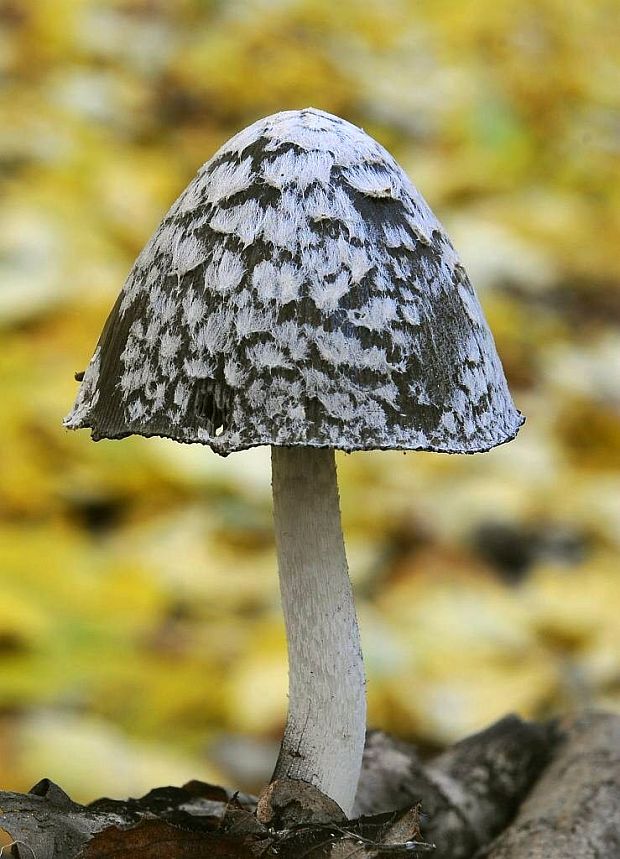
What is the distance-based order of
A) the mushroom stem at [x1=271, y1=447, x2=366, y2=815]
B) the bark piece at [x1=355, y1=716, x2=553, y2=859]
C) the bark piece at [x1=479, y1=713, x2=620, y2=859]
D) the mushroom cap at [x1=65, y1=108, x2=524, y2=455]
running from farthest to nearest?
1. the bark piece at [x1=355, y1=716, x2=553, y2=859]
2. the bark piece at [x1=479, y1=713, x2=620, y2=859]
3. the mushroom stem at [x1=271, y1=447, x2=366, y2=815]
4. the mushroom cap at [x1=65, y1=108, x2=524, y2=455]

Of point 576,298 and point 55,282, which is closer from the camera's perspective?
point 55,282

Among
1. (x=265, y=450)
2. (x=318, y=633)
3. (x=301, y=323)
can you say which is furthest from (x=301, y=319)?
(x=265, y=450)

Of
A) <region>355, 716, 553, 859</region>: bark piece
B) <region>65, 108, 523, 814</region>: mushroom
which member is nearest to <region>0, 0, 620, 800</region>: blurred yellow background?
<region>355, 716, 553, 859</region>: bark piece

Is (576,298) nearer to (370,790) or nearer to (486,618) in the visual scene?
(486,618)

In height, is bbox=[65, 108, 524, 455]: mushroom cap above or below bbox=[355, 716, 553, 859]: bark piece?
above

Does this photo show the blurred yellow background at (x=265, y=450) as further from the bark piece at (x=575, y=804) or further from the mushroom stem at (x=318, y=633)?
the mushroom stem at (x=318, y=633)

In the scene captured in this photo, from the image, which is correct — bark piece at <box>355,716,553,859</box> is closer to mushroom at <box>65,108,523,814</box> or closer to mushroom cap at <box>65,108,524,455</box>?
mushroom at <box>65,108,523,814</box>

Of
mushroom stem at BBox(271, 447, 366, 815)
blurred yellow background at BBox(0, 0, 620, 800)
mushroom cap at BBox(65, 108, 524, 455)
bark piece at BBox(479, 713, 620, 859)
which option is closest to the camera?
mushroom cap at BBox(65, 108, 524, 455)

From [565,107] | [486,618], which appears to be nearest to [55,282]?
[486,618]
